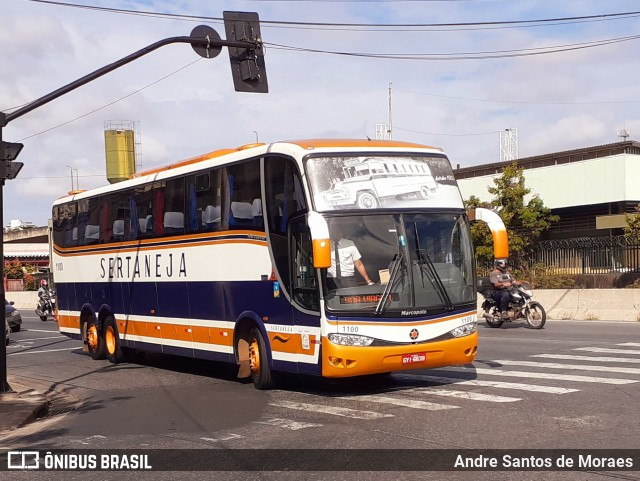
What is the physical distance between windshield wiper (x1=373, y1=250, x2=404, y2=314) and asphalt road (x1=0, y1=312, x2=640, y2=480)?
1265mm

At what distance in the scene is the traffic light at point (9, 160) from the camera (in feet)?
46.5

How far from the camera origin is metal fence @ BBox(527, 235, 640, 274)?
27.6m

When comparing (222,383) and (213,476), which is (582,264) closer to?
(222,383)

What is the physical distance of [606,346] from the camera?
1741 centimetres

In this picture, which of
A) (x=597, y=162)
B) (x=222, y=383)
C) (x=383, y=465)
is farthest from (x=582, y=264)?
(x=383, y=465)

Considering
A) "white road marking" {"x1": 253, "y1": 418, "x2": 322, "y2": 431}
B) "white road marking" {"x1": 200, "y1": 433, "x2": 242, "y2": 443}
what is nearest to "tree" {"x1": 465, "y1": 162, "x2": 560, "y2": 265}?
"white road marking" {"x1": 253, "y1": 418, "x2": 322, "y2": 431}

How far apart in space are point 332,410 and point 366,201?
2820 mm

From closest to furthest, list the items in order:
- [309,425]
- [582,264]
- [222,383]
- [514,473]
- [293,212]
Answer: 1. [514,473]
2. [309,425]
3. [293,212]
4. [222,383]
5. [582,264]

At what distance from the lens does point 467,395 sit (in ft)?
38.5

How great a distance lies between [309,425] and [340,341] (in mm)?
1546

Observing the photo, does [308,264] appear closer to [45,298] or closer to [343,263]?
[343,263]

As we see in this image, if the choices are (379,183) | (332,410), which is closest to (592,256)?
(379,183)

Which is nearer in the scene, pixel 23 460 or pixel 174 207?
pixel 23 460

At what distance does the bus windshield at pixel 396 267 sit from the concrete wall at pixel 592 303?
45.3 feet
